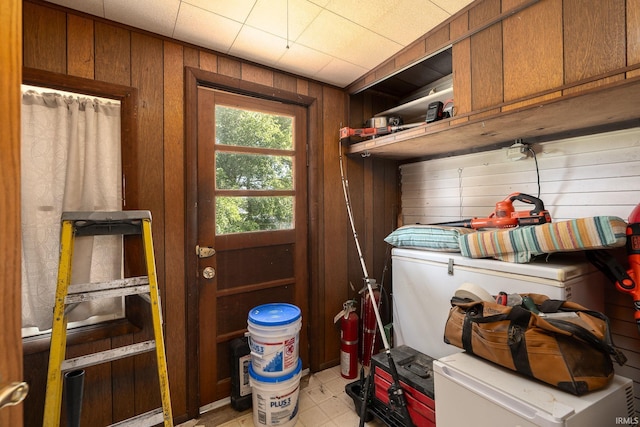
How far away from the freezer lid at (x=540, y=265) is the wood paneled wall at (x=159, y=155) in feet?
3.34

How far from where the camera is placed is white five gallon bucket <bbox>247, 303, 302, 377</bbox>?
168cm

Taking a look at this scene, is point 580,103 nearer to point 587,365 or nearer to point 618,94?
point 618,94

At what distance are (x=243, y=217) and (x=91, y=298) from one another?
101 centimetres

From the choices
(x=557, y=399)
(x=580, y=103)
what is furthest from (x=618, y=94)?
(x=557, y=399)

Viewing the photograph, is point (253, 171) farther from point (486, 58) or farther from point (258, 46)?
point (486, 58)

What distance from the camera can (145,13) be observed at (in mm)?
1482

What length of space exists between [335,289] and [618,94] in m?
2.07

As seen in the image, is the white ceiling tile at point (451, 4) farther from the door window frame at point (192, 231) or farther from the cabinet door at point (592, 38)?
the door window frame at point (192, 231)

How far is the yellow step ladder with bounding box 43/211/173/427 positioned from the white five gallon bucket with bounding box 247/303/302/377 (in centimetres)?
52

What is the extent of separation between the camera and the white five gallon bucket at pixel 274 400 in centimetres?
165

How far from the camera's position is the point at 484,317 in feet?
3.50

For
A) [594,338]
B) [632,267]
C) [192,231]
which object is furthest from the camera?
[192,231]

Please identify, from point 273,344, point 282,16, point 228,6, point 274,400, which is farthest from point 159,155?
point 274,400

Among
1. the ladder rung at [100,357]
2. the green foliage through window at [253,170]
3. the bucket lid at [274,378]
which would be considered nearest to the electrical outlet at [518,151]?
the green foliage through window at [253,170]
